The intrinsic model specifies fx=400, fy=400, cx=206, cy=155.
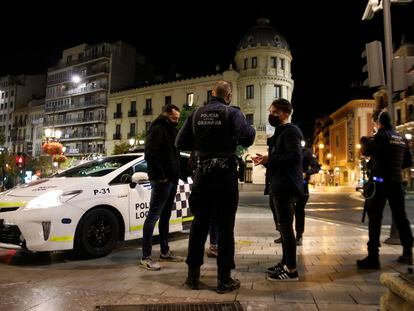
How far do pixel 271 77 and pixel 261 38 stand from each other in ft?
14.9

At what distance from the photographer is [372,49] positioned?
664 centimetres

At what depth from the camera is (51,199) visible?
517 cm

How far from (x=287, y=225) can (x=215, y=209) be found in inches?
35.3

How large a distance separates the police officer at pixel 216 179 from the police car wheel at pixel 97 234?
1.97m

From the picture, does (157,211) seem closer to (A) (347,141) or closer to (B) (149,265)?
(B) (149,265)

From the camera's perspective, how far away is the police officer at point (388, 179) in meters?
4.95

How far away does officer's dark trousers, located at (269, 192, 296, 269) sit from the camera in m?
4.25

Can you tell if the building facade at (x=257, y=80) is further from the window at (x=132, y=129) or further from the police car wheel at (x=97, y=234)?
the police car wheel at (x=97, y=234)

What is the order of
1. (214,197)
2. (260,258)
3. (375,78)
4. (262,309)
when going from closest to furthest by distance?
(262,309), (214,197), (260,258), (375,78)

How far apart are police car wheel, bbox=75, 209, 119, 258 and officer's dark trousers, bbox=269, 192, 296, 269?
8.08 ft

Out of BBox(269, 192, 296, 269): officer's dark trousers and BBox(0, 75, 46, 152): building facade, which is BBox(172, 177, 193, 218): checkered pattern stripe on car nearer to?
BBox(269, 192, 296, 269): officer's dark trousers

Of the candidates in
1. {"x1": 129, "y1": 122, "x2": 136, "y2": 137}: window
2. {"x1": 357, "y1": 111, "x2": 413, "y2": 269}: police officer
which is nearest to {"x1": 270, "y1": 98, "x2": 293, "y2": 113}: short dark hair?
{"x1": 357, "y1": 111, "x2": 413, "y2": 269}: police officer

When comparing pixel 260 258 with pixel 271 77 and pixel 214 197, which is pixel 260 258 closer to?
pixel 214 197

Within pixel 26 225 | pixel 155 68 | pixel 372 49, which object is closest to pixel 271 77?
pixel 155 68
